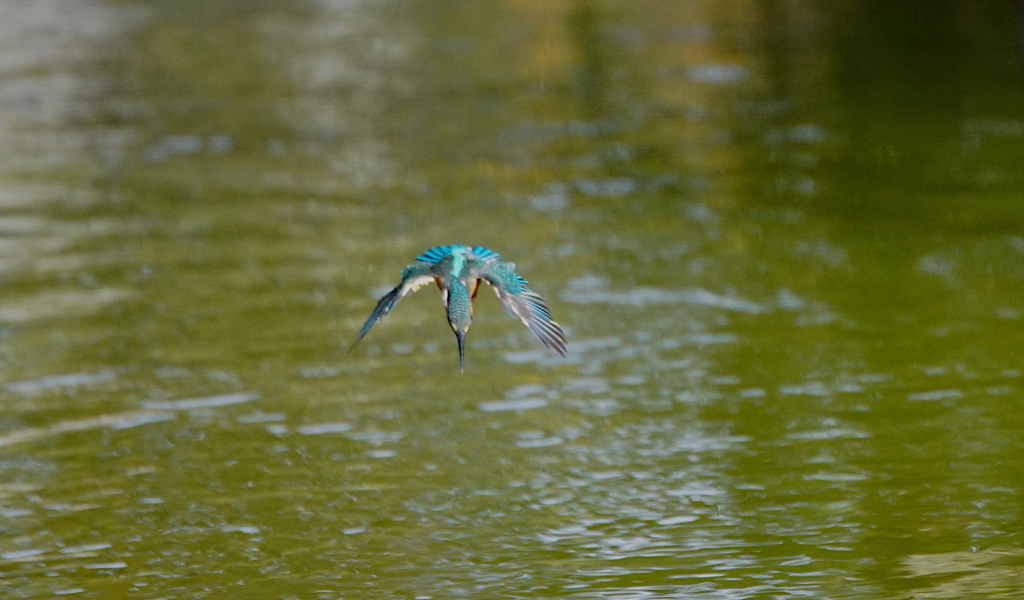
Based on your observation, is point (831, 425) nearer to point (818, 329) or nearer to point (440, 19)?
point (818, 329)

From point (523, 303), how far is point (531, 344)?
414 cm

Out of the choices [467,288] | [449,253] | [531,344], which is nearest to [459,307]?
[467,288]

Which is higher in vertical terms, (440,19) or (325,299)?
(440,19)

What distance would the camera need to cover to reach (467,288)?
4.89 meters

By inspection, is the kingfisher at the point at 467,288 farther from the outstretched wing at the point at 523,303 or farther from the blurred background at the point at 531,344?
the blurred background at the point at 531,344

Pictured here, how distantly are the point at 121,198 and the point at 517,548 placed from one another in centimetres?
742

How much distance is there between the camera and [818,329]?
28.7ft

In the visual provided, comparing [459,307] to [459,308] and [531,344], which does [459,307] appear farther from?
[531,344]

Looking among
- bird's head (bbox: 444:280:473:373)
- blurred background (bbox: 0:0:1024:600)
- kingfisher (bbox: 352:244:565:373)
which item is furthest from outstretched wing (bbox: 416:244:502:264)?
blurred background (bbox: 0:0:1024:600)

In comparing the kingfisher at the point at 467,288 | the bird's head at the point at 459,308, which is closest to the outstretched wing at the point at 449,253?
the kingfisher at the point at 467,288

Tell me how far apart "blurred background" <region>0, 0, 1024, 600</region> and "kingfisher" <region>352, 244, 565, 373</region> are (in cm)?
139

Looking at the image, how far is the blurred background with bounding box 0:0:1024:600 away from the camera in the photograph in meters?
6.20

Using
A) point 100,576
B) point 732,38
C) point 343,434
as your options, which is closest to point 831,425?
point 343,434

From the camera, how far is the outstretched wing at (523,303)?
459 centimetres
